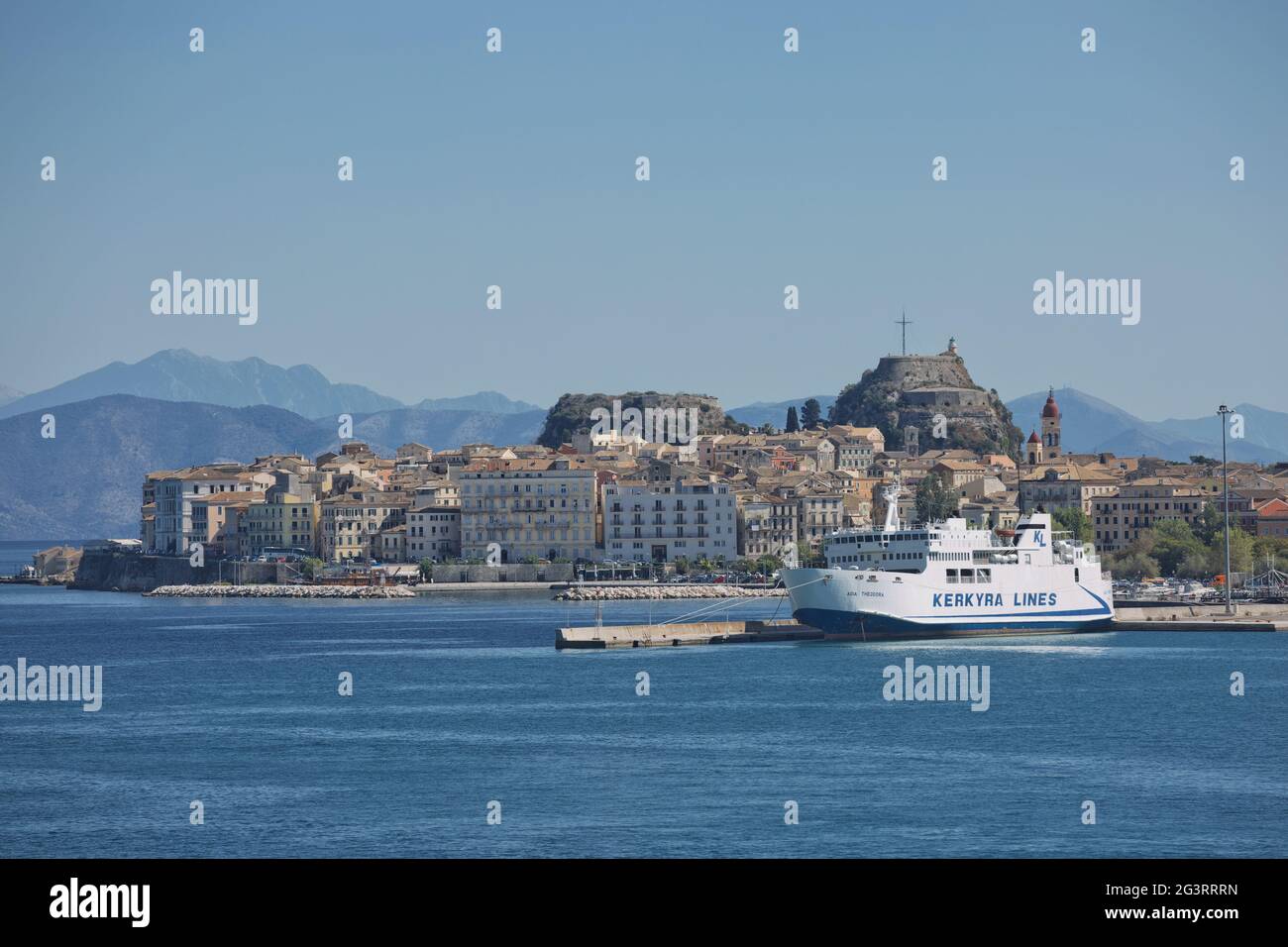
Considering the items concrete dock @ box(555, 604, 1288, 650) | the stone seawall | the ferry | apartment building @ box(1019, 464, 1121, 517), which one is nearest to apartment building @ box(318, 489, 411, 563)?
the stone seawall

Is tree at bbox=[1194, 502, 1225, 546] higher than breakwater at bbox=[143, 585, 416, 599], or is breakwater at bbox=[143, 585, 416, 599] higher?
tree at bbox=[1194, 502, 1225, 546]

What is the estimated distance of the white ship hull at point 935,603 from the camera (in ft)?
204

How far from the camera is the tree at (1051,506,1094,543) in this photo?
4454 inches

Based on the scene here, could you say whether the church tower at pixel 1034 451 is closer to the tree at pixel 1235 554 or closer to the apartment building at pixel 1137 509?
the apartment building at pixel 1137 509

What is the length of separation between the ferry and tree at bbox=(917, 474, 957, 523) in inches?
1912

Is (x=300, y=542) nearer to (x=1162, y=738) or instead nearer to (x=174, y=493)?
(x=174, y=493)

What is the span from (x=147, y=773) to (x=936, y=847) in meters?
15.3

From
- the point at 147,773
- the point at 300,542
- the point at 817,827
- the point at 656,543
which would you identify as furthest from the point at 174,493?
the point at 817,827

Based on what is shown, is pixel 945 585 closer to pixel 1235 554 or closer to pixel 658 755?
pixel 658 755

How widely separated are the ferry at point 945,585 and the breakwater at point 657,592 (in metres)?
35.9

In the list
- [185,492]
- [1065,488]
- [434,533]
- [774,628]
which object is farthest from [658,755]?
[185,492]

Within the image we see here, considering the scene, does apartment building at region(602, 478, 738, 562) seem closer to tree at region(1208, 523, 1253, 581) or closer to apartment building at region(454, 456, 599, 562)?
apartment building at region(454, 456, 599, 562)

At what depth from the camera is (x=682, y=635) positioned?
63875 millimetres
